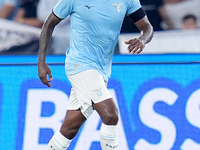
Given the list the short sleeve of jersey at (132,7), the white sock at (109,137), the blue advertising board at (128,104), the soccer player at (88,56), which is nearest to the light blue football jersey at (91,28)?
the soccer player at (88,56)

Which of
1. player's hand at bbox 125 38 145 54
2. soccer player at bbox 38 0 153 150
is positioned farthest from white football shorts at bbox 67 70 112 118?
player's hand at bbox 125 38 145 54

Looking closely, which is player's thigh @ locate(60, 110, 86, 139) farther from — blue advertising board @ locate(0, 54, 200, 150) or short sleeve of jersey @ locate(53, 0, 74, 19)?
blue advertising board @ locate(0, 54, 200, 150)

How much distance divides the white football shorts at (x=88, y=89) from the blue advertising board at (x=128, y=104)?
106cm

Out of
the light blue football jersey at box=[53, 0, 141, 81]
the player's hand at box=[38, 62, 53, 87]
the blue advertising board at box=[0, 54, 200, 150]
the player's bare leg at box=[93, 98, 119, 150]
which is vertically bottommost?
the blue advertising board at box=[0, 54, 200, 150]

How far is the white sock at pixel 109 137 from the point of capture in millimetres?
3607

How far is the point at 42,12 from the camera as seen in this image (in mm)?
5059

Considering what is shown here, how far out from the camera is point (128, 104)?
483 centimetres

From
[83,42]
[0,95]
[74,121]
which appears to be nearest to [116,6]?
[83,42]

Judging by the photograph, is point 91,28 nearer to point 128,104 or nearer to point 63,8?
point 63,8

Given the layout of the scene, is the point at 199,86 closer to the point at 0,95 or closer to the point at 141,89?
the point at 141,89

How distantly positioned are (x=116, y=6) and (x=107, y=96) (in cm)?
73

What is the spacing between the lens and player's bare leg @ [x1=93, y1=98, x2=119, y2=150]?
3584 mm

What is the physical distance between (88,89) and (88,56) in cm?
27

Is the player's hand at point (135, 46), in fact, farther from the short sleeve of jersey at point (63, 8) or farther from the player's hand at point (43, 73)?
the player's hand at point (43, 73)
